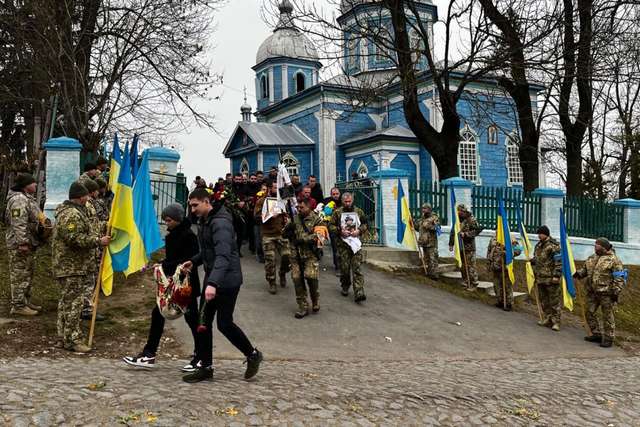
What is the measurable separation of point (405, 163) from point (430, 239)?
56.5 feet

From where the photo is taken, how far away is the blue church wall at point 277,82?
1558 inches

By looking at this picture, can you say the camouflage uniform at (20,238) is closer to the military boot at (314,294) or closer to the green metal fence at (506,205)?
the military boot at (314,294)

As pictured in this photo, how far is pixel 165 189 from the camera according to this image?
1545 centimetres

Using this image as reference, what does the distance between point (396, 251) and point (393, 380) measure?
25.2 ft

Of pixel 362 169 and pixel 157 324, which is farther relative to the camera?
pixel 362 169

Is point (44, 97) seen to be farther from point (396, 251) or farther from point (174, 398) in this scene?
point (174, 398)

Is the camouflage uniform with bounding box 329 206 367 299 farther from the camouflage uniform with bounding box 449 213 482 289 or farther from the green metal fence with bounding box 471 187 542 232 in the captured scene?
the green metal fence with bounding box 471 187 542 232

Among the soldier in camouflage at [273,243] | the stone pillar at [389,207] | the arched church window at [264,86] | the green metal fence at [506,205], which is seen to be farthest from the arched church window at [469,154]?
the soldier in camouflage at [273,243]

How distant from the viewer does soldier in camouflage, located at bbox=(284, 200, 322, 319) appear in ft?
28.9

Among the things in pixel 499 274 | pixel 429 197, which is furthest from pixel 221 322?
pixel 429 197

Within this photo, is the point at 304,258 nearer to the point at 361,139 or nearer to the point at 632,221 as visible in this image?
the point at 632,221

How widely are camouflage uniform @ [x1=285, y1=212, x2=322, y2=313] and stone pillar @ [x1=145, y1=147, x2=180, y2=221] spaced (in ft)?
24.6

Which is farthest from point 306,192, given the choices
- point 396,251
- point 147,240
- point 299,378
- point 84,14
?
point 84,14

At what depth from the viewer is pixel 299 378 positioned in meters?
5.87
